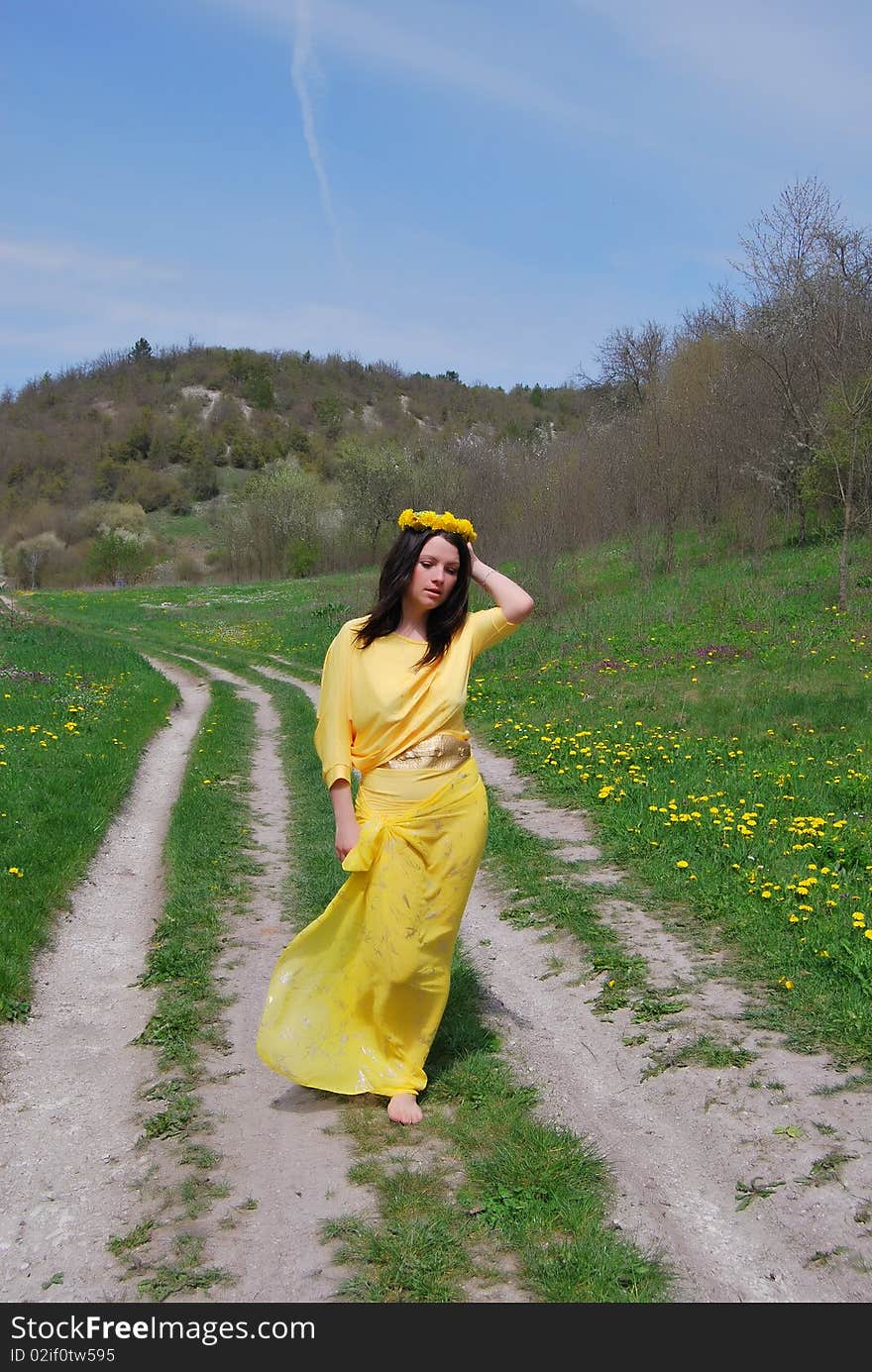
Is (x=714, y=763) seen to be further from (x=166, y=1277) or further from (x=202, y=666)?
(x=202, y=666)

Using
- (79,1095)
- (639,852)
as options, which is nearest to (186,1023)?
(79,1095)

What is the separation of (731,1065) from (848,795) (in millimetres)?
4941

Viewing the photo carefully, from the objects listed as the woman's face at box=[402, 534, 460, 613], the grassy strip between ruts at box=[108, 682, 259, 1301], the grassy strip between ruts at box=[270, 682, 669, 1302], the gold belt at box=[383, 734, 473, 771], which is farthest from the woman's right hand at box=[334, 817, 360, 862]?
the grassy strip between ruts at box=[108, 682, 259, 1301]

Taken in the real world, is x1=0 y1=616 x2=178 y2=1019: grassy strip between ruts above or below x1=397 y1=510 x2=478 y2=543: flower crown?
below

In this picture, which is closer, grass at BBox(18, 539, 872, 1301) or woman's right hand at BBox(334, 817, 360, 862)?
grass at BBox(18, 539, 872, 1301)

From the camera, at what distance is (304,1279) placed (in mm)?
3098

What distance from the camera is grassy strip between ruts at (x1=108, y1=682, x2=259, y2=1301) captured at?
328 centimetres

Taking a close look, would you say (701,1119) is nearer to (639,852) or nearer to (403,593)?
(403,593)

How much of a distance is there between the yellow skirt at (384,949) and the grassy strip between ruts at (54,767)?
6.63ft

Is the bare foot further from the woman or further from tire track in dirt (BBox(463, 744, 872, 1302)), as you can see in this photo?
tire track in dirt (BBox(463, 744, 872, 1302))

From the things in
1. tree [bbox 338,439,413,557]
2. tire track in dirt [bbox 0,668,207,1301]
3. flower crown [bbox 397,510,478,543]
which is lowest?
tire track in dirt [bbox 0,668,207,1301]

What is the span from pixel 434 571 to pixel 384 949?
1.67 metres

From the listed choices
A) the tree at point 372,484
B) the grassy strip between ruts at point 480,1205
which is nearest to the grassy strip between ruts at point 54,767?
the grassy strip between ruts at point 480,1205

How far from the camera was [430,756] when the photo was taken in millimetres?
4395
